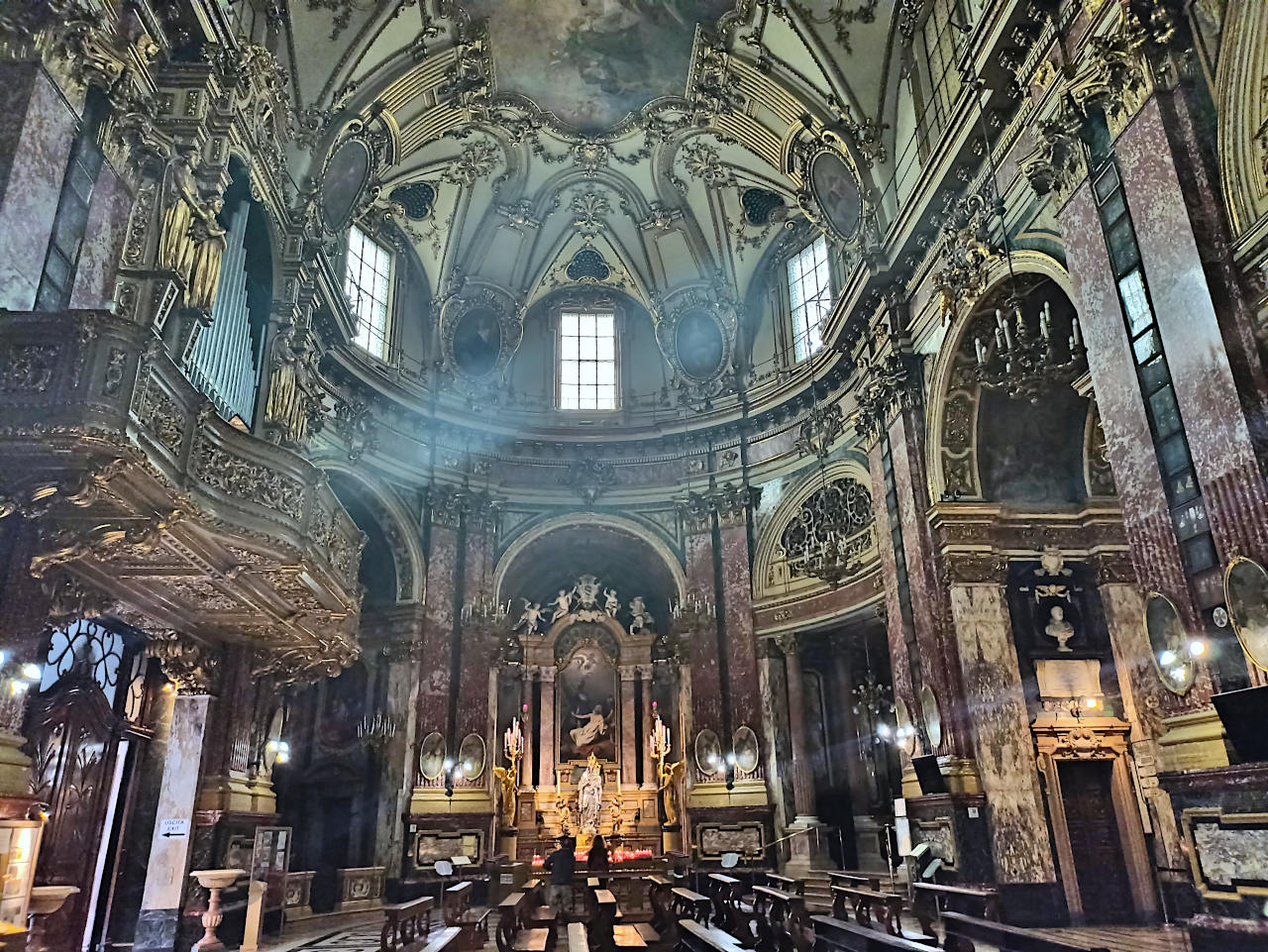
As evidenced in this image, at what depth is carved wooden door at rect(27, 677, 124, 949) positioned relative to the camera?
10.8 m

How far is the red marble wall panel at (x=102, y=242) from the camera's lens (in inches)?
327

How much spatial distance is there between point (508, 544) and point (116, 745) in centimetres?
1032

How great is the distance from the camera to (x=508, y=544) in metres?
21.3

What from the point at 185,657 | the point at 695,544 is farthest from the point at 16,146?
the point at 695,544

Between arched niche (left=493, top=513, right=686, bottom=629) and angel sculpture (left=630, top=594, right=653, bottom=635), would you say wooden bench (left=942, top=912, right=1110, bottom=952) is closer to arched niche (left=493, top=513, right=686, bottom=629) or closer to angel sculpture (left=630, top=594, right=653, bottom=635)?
arched niche (left=493, top=513, right=686, bottom=629)

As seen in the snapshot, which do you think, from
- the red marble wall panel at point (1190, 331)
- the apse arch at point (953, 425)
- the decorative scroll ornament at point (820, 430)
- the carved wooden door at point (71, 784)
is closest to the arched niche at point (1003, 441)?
the apse arch at point (953, 425)

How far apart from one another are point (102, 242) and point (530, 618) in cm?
1468

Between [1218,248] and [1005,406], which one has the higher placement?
[1005,406]

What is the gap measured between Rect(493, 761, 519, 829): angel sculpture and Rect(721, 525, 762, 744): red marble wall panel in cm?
511

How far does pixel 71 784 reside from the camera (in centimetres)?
1128

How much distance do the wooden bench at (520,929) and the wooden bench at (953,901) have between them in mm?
4496

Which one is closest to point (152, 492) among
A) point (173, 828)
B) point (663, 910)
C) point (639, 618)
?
point (173, 828)

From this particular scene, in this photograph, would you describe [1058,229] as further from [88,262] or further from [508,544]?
[508,544]

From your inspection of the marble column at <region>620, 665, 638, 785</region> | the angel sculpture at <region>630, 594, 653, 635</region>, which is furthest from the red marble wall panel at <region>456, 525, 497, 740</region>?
the angel sculpture at <region>630, 594, 653, 635</region>
